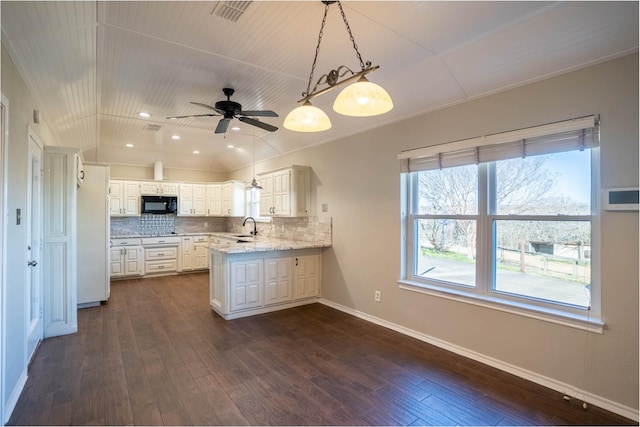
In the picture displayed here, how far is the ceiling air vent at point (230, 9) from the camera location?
2.15 meters

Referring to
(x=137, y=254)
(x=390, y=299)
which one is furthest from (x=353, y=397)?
(x=137, y=254)

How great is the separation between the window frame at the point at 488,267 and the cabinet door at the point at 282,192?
6.80 feet

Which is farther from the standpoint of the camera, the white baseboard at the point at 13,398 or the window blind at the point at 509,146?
→ the window blind at the point at 509,146

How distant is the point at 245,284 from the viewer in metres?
4.36

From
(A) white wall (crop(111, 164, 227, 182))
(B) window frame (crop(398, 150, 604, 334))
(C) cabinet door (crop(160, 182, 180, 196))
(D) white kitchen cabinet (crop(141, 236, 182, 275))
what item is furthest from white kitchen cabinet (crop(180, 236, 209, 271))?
(B) window frame (crop(398, 150, 604, 334))

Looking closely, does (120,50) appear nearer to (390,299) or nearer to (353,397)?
(353,397)

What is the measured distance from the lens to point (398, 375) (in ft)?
9.11

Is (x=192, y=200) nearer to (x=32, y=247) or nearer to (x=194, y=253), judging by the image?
(x=194, y=253)

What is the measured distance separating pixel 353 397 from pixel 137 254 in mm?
6036

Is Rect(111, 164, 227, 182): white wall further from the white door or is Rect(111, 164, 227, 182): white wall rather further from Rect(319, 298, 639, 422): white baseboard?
Rect(319, 298, 639, 422): white baseboard

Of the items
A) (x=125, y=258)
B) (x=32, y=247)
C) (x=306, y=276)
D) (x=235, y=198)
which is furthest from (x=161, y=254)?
(x=32, y=247)

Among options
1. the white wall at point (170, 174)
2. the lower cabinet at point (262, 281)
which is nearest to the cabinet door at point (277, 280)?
the lower cabinet at point (262, 281)

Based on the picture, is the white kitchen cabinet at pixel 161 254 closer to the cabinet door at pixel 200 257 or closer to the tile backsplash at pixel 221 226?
the cabinet door at pixel 200 257

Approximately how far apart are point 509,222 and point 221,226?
7174 mm
